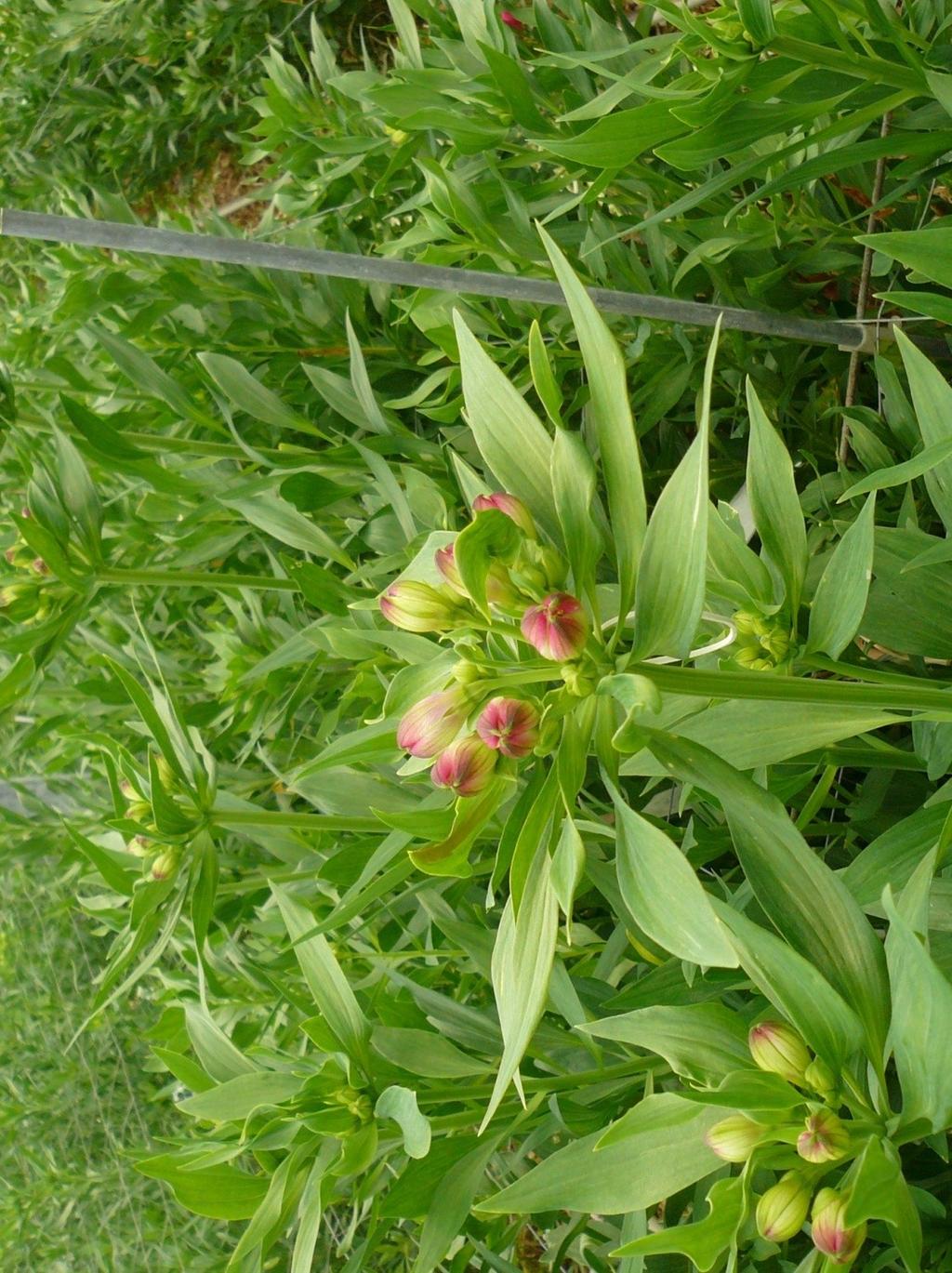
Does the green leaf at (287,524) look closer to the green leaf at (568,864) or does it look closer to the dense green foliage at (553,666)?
the dense green foliage at (553,666)

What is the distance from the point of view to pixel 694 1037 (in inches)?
22.9

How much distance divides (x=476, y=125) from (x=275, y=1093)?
784 millimetres

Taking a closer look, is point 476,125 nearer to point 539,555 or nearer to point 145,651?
point 539,555

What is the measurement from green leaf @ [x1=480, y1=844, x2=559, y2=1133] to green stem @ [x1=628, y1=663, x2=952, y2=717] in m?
0.09

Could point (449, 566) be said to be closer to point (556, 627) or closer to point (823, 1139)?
point (556, 627)

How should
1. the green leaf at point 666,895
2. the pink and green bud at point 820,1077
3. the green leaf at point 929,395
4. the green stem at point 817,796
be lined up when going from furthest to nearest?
the green stem at point 817,796 < the green leaf at point 929,395 < the pink and green bud at point 820,1077 < the green leaf at point 666,895

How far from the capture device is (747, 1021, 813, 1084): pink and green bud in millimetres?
531

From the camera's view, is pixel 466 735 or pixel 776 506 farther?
pixel 776 506

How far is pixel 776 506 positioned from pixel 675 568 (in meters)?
0.20

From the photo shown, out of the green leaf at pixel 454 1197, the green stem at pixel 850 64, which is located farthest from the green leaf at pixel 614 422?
the green leaf at pixel 454 1197

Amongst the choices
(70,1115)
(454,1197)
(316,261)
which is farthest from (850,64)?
(70,1115)

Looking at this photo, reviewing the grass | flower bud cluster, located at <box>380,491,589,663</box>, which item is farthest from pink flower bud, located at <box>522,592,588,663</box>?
the grass

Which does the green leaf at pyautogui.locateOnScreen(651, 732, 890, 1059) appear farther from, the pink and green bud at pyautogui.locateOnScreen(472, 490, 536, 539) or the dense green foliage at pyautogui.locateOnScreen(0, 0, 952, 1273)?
the pink and green bud at pyautogui.locateOnScreen(472, 490, 536, 539)

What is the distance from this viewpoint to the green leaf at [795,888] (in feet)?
1.63
